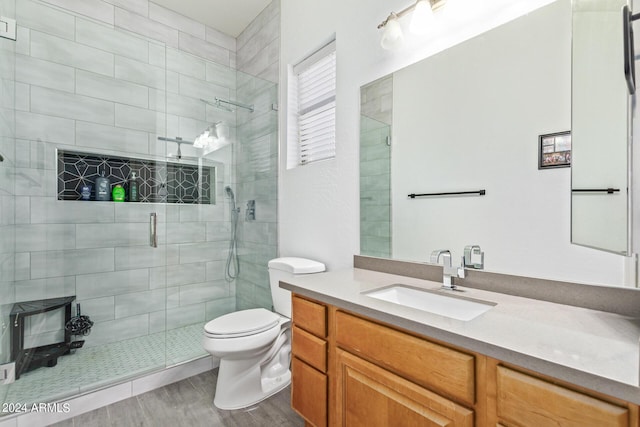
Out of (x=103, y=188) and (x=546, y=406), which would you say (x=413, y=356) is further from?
(x=103, y=188)

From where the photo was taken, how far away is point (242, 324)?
1826mm

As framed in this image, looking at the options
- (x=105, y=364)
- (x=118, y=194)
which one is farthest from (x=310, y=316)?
(x=118, y=194)

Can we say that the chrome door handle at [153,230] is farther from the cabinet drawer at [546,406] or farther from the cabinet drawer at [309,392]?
the cabinet drawer at [546,406]

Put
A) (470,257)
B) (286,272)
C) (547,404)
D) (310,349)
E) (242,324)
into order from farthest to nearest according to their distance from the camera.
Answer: (286,272), (242,324), (310,349), (470,257), (547,404)

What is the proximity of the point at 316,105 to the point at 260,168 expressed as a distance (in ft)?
2.50

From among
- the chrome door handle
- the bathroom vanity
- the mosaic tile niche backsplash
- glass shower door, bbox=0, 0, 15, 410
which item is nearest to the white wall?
the bathroom vanity

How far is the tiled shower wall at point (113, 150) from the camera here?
210 cm

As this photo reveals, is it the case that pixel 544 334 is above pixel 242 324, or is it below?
above

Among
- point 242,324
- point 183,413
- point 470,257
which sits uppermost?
point 470,257

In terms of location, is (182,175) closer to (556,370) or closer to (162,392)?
(162,392)

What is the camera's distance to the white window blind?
2129 millimetres

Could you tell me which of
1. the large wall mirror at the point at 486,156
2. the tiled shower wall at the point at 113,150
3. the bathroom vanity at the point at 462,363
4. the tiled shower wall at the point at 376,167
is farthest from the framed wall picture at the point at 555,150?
the tiled shower wall at the point at 113,150

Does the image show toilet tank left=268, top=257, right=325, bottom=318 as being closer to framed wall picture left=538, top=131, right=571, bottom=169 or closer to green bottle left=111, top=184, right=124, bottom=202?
framed wall picture left=538, top=131, right=571, bottom=169

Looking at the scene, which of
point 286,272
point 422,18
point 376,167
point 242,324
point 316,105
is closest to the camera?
point 422,18
